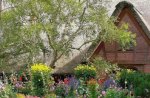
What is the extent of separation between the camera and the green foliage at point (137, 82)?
523 inches

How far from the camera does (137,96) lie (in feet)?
43.4

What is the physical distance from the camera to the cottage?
2389 centimetres

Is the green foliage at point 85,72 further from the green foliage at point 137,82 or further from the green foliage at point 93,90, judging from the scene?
the green foliage at point 93,90

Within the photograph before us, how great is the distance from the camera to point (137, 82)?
14422mm

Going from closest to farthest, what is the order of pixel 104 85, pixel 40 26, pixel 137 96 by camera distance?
pixel 137 96
pixel 104 85
pixel 40 26

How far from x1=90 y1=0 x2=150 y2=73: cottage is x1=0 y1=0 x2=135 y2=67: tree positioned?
134 cm

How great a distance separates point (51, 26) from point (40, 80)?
7058 mm

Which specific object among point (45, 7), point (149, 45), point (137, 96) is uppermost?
point (45, 7)

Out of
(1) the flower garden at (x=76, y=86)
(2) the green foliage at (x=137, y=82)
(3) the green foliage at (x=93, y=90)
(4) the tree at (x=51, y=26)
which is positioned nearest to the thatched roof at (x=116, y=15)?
(4) the tree at (x=51, y=26)

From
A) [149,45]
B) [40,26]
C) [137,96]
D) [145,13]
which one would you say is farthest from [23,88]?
[145,13]

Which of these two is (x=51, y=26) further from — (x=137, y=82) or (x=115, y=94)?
(x=115, y=94)

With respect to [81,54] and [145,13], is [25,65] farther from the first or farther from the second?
[145,13]

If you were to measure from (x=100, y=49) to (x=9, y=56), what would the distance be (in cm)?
421

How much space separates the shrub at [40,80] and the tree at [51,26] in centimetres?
632
